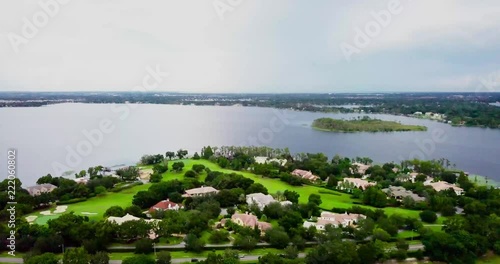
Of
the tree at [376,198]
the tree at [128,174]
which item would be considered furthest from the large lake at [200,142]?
the tree at [376,198]

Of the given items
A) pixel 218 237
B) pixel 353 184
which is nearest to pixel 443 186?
pixel 353 184

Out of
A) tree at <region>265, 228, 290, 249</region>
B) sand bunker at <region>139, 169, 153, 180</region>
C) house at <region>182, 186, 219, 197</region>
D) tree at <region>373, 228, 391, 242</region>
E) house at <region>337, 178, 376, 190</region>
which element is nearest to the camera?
tree at <region>265, 228, 290, 249</region>

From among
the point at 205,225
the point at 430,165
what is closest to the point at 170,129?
the point at 430,165

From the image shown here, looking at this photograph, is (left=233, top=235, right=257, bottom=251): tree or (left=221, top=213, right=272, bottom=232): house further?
(left=221, top=213, right=272, bottom=232): house

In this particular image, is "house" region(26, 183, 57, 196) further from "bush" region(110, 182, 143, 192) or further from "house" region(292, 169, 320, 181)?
"house" region(292, 169, 320, 181)

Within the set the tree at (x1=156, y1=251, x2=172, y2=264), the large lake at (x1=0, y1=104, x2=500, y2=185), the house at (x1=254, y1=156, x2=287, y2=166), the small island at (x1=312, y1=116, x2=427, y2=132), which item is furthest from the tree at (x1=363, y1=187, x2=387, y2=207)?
the small island at (x1=312, y1=116, x2=427, y2=132)

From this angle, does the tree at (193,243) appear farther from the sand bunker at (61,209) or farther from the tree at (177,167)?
the tree at (177,167)

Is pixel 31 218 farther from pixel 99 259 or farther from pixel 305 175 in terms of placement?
pixel 305 175
